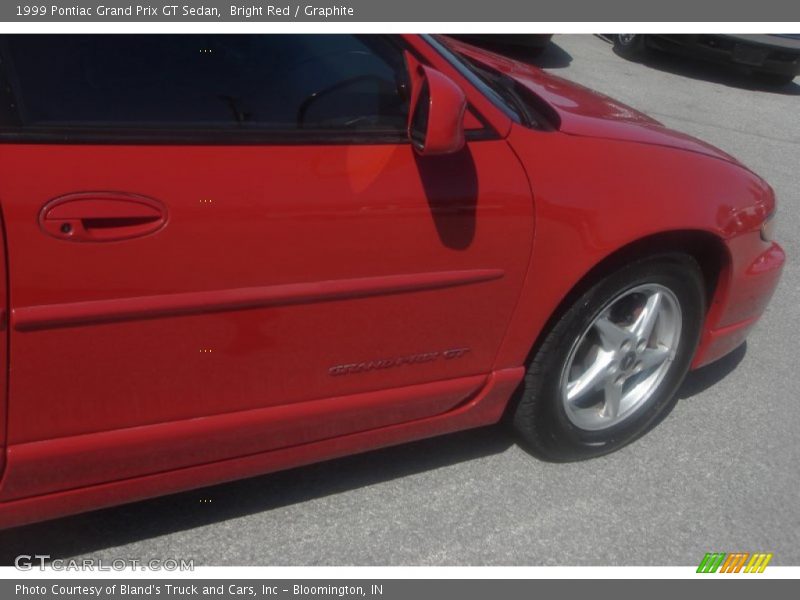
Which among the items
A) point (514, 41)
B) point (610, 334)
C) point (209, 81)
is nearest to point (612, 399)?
point (610, 334)

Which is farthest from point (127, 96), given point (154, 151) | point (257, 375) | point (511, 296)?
point (511, 296)

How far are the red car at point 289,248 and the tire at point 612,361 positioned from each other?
0.05ft

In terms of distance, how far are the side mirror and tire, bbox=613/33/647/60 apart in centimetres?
870

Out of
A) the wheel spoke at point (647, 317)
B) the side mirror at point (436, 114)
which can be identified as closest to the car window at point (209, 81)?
the side mirror at point (436, 114)

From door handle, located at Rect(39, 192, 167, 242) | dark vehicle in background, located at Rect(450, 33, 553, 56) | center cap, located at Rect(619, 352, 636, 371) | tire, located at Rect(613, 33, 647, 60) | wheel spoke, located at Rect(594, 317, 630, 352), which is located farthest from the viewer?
tire, located at Rect(613, 33, 647, 60)

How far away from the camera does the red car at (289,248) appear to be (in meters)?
2.04

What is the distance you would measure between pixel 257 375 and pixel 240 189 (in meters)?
0.47

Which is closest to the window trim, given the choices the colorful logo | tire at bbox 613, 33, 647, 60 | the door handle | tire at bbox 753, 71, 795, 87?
the door handle

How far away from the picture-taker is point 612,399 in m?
3.21

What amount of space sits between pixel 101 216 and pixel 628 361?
186 cm

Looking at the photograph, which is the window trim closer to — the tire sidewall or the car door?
the car door

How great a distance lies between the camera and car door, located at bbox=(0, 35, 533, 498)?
2016 mm

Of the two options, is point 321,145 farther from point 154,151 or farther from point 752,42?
point 752,42

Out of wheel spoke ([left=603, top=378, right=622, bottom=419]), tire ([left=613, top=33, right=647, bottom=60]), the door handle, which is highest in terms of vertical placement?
the door handle
